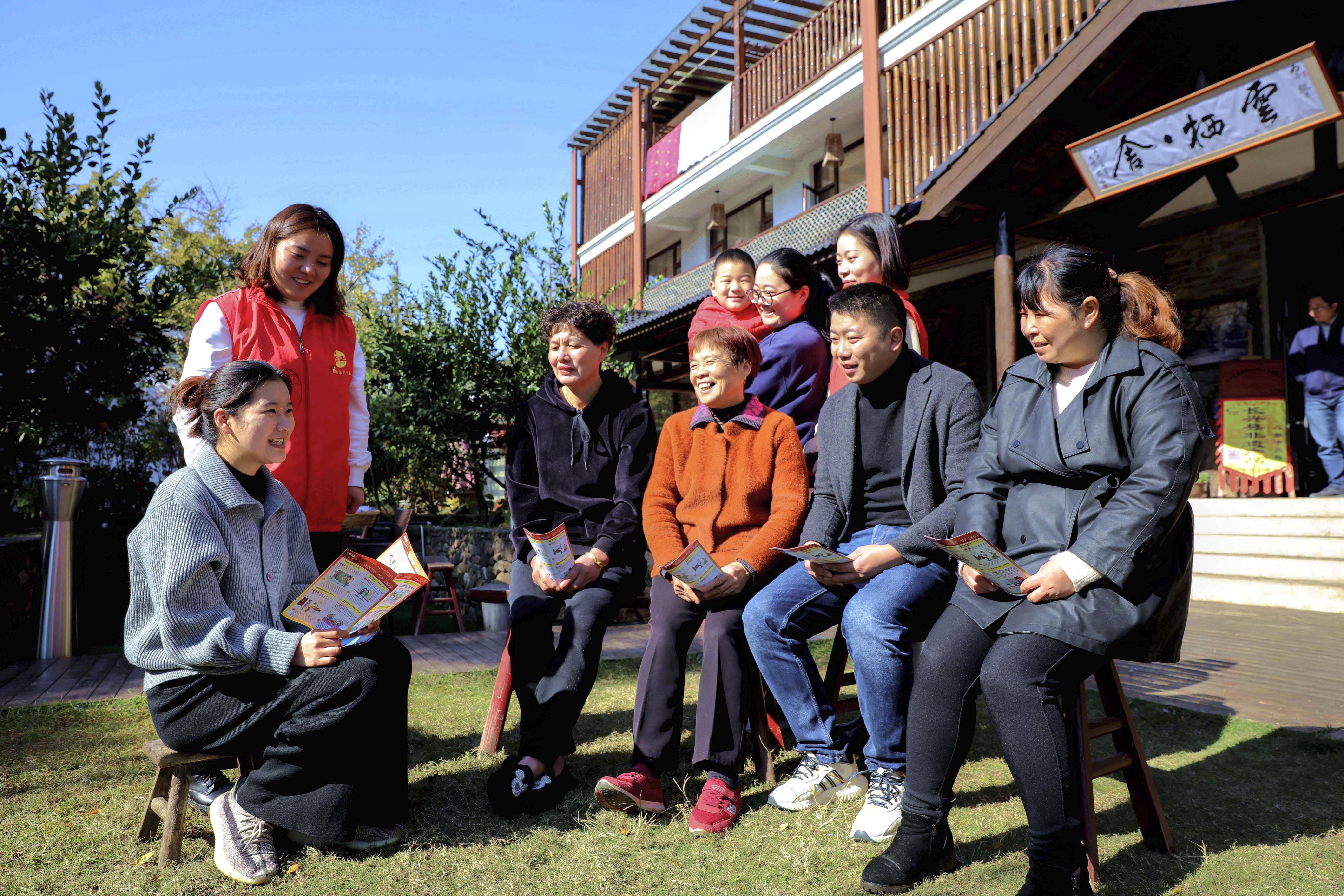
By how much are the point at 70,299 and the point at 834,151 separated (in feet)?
40.7

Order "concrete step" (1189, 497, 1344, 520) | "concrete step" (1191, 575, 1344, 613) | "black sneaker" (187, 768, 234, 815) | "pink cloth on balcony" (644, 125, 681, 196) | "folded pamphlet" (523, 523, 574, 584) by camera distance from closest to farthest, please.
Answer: "black sneaker" (187, 768, 234, 815) → "folded pamphlet" (523, 523, 574, 584) → "concrete step" (1191, 575, 1344, 613) → "concrete step" (1189, 497, 1344, 520) → "pink cloth on balcony" (644, 125, 681, 196)

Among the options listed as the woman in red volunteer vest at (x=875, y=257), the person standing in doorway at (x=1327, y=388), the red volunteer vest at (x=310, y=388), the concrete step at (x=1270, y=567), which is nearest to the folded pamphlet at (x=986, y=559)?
the woman in red volunteer vest at (x=875, y=257)

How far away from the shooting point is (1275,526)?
25.8 ft

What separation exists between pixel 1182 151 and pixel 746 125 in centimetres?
1080

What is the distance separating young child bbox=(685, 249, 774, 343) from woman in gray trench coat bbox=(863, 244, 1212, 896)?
182cm

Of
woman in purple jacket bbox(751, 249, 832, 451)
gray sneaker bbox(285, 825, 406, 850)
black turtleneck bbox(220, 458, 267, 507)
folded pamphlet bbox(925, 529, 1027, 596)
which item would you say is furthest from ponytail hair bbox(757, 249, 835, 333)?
gray sneaker bbox(285, 825, 406, 850)

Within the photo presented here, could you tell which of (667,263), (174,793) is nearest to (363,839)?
(174,793)

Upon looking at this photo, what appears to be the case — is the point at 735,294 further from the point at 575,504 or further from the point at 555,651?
the point at 555,651

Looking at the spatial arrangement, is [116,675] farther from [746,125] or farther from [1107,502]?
[746,125]

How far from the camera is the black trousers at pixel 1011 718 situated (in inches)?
85.6

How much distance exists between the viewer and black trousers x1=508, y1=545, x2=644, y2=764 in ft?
10.3

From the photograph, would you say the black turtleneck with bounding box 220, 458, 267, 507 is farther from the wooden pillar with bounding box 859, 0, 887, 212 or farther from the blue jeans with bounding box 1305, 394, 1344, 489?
the blue jeans with bounding box 1305, 394, 1344, 489

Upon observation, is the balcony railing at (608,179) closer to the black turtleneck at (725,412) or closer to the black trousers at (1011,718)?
the black turtleneck at (725,412)

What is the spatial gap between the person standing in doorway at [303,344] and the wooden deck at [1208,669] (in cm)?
212
